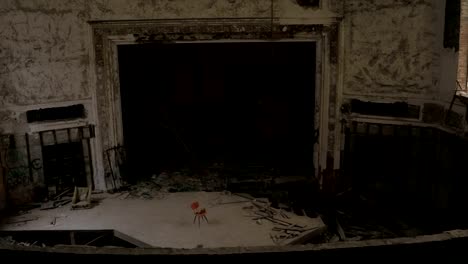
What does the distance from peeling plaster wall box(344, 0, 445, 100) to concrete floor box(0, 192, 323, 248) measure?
96.9 inches

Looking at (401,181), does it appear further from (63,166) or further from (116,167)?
(63,166)

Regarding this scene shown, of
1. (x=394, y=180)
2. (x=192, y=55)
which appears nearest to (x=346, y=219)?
(x=394, y=180)

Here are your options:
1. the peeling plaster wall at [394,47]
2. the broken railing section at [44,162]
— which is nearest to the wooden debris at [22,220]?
the broken railing section at [44,162]

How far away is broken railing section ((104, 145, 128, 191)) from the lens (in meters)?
8.47

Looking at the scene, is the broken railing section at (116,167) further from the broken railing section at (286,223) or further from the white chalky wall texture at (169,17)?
the broken railing section at (286,223)

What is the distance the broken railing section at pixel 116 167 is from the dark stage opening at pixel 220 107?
1.61ft

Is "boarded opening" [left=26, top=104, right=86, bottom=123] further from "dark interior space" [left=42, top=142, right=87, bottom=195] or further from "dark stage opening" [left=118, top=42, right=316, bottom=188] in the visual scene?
"dark stage opening" [left=118, top=42, right=316, bottom=188]

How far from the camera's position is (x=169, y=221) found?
7133 millimetres

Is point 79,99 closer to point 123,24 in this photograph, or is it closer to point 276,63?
point 123,24

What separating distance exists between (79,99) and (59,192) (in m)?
1.63

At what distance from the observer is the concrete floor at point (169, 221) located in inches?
259

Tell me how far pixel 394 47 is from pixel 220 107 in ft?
12.6

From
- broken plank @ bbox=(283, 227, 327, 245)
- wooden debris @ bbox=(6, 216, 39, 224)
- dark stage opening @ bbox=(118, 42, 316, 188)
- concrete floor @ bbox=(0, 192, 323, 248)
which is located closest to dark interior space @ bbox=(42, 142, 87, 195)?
concrete floor @ bbox=(0, 192, 323, 248)

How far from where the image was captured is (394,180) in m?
7.86
